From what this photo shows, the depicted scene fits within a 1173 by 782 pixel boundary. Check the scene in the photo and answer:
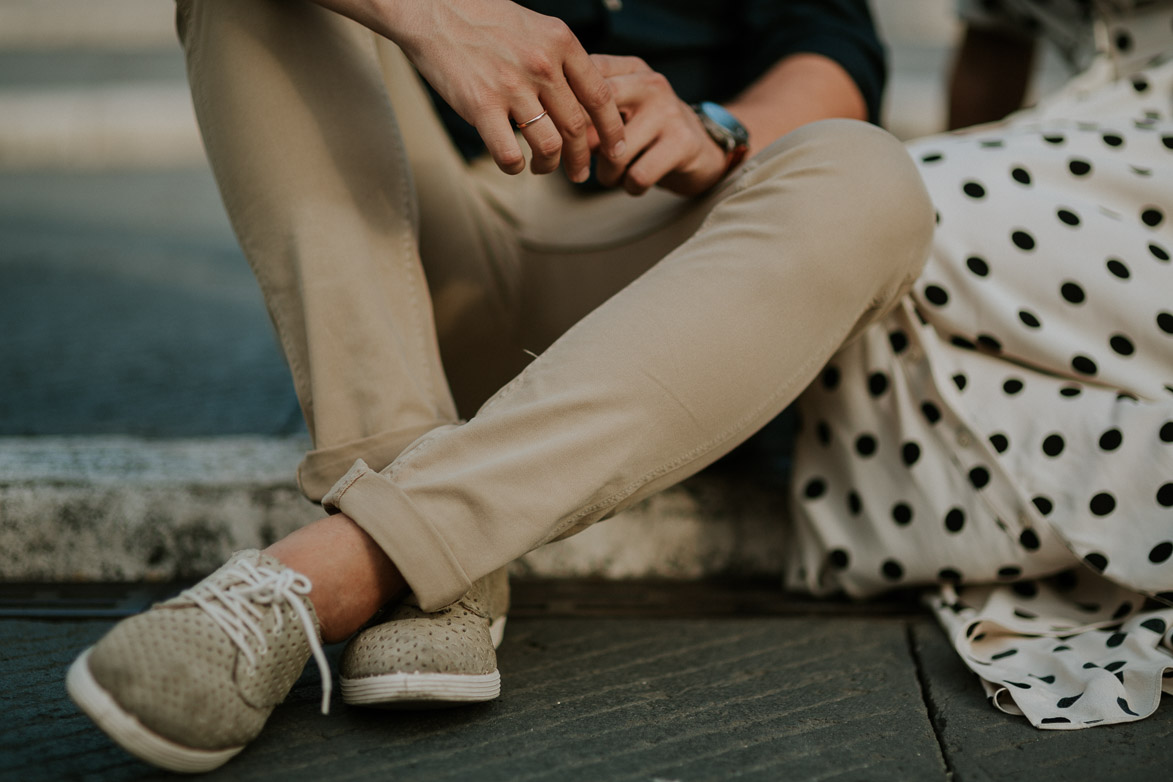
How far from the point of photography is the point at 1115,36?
5.82ft

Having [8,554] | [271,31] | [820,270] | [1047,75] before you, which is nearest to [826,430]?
[820,270]

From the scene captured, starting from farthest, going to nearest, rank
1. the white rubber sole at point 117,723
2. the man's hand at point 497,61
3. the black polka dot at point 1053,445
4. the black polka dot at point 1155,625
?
the black polka dot at point 1053,445 → the black polka dot at point 1155,625 → the man's hand at point 497,61 → the white rubber sole at point 117,723

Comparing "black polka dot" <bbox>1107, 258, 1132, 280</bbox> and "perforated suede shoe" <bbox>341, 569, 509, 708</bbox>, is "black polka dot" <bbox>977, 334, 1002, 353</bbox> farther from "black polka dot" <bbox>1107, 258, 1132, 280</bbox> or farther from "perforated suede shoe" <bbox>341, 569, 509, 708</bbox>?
"perforated suede shoe" <bbox>341, 569, 509, 708</bbox>

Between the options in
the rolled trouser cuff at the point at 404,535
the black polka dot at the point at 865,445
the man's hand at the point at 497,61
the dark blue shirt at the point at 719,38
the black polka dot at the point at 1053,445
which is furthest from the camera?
the dark blue shirt at the point at 719,38

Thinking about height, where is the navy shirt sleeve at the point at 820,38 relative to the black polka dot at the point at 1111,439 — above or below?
above

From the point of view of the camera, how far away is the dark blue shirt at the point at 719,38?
1600 mm

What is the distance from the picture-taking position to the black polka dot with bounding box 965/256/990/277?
4.42ft

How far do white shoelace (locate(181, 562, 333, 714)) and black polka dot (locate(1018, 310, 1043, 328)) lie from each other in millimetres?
971

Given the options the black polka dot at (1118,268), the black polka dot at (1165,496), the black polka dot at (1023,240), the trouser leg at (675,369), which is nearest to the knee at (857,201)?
the trouser leg at (675,369)

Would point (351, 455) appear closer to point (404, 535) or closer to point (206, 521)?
point (404, 535)

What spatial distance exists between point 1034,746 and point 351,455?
818 mm

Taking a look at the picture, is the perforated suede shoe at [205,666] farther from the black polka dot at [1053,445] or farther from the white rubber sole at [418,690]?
the black polka dot at [1053,445]

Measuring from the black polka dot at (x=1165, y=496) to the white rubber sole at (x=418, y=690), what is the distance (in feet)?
2.78

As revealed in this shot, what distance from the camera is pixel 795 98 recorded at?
1.53 metres
